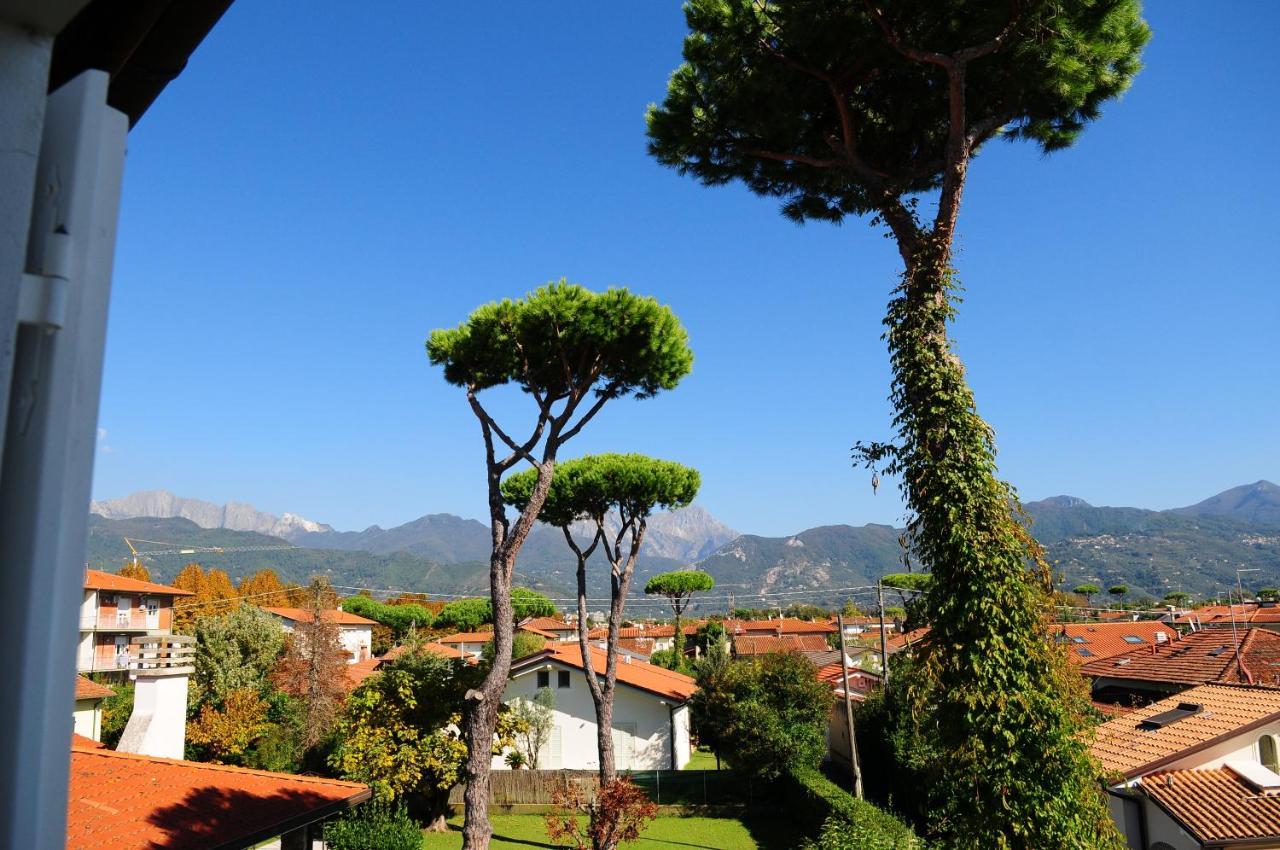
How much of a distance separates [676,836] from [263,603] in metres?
58.9

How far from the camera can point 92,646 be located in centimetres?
3603

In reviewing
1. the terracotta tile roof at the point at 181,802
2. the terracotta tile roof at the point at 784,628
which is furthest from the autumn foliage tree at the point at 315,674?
the terracotta tile roof at the point at 784,628

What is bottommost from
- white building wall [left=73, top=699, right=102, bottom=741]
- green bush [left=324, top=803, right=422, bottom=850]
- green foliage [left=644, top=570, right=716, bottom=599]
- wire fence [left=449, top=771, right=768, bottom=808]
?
wire fence [left=449, top=771, right=768, bottom=808]

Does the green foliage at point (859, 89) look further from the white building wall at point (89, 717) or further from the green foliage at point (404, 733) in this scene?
the white building wall at point (89, 717)

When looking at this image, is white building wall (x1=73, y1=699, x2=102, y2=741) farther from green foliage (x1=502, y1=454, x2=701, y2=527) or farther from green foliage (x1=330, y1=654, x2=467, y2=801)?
green foliage (x1=502, y1=454, x2=701, y2=527)

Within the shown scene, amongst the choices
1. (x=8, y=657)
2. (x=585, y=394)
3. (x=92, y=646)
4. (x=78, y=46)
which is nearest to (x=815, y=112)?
(x=585, y=394)

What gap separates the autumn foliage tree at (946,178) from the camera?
7.45m

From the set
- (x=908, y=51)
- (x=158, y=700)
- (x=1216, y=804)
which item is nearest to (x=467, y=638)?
(x=158, y=700)

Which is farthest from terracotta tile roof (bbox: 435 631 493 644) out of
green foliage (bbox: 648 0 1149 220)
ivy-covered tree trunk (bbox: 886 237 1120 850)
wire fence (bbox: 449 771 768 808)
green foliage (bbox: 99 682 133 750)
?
ivy-covered tree trunk (bbox: 886 237 1120 850)

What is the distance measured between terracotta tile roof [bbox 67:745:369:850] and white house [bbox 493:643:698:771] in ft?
58.8

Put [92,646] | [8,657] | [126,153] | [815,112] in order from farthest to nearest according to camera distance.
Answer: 1. [92,646]
2. [815,112]
3. [126,153]
4. [8,657]

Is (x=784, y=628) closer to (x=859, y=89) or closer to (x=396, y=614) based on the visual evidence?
(x=396, y=614)

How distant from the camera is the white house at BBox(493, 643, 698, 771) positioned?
94.0 feet

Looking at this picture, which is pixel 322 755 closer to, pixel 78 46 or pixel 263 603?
pixel 78 46
